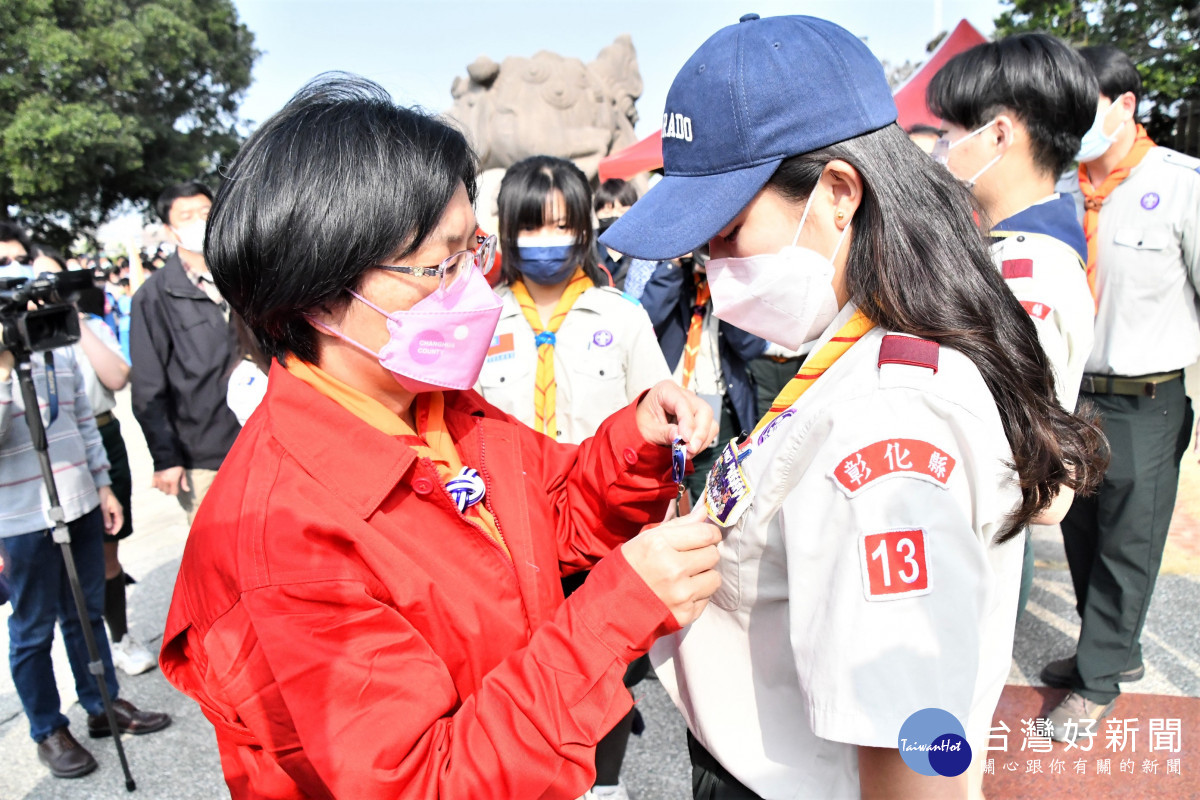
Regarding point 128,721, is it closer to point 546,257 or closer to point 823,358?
point 546,257

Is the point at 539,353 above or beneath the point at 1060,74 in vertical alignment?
beneath

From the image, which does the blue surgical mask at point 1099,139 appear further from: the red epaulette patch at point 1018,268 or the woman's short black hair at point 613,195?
the woman's short black hair at point 613,195

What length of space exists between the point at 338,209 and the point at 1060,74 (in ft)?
6.68

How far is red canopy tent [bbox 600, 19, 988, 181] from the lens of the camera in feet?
30.8

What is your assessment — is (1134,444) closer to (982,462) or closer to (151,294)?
(982,462)

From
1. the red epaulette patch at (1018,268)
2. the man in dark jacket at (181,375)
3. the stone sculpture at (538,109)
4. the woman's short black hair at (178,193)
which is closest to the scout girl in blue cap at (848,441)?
the red epaulette patch at (1018,268)

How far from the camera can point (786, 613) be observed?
4.00ft

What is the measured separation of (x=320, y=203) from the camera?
131 cm

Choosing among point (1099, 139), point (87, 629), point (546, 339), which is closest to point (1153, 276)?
point (1099, 139)

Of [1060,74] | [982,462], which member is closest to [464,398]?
[982,462]

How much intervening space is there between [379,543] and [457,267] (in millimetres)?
586

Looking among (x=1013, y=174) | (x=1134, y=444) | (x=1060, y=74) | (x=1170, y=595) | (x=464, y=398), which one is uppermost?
(x=1060, y=74)

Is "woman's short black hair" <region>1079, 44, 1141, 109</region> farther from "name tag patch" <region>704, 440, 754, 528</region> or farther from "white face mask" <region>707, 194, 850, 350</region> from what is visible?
"name tag patch" <region>704, 440, 754, 528</region>

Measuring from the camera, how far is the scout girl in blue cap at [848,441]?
1.00m
